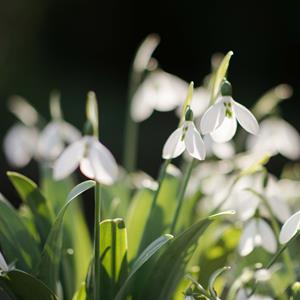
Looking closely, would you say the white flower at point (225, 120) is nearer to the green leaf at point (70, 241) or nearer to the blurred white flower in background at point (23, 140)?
the green leaf at point (70, 241)

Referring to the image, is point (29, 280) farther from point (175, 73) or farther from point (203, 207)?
point (175, 73)

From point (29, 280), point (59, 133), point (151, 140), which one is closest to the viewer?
point (29, 280)

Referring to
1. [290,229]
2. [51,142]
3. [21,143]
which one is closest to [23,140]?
[21,143]

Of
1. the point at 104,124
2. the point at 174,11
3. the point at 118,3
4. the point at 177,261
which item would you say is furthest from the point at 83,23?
the point at 177,261

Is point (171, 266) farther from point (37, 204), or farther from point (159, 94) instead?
point (159, 94)

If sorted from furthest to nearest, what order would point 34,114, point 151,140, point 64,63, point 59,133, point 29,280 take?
point 64,63 < point 151,140 < point 34,114 < point 59,133 < point 29,280

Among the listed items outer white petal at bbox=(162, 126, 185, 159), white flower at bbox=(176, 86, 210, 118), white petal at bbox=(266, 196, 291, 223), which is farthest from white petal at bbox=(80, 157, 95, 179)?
white flower at bbox=(176, 86, 210, 118)
